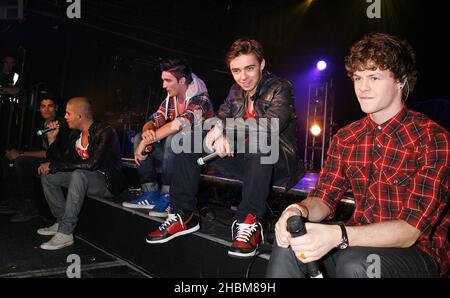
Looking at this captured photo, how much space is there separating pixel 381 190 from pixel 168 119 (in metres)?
2.41

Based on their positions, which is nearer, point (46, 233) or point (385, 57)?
point (385, 57)

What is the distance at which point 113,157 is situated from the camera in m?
3.79

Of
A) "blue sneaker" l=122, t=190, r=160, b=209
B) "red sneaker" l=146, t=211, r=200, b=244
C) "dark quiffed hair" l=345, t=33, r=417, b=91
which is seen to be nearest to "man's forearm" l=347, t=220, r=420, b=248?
"dark quiffed hair" l=345, t=33, r=417, b=91

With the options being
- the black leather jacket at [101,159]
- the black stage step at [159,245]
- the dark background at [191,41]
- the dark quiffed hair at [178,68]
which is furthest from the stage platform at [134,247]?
the dark background at [191,41]

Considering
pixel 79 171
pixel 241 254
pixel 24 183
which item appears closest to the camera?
pixel 241 254

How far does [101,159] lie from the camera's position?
11.9ft

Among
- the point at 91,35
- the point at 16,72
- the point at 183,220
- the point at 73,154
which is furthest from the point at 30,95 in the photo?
the point at 183,220

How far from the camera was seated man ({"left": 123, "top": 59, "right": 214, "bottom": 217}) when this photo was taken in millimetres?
2990

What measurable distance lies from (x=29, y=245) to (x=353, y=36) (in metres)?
6.87

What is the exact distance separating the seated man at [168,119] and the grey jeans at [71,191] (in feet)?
2.06

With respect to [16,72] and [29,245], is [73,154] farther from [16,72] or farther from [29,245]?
[16,72]

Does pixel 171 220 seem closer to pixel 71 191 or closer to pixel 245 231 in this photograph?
pixel 245 231

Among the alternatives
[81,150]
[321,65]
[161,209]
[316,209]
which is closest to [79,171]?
[81,150]

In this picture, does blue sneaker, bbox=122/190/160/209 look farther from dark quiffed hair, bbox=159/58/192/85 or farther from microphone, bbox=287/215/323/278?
microphone, bbox=287/215/323/278
